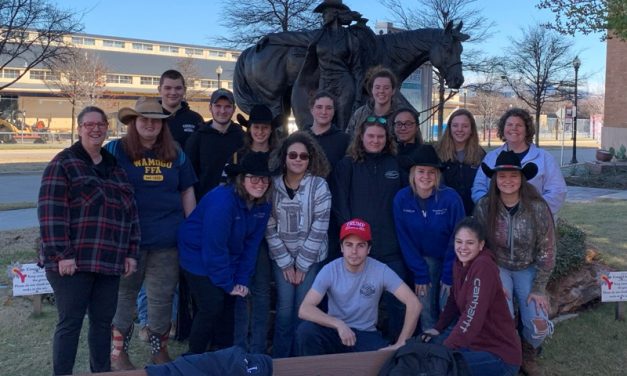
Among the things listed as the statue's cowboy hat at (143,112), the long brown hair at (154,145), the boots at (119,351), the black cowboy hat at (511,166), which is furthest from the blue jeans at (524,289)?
the boots at (119,351)

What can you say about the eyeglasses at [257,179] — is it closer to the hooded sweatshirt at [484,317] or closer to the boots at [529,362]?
the hooded sweatshirt at [484,317]

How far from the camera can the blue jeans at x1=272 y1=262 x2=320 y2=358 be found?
4344 millimetres

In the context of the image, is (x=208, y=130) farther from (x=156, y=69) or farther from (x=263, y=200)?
(x=156, y=69)

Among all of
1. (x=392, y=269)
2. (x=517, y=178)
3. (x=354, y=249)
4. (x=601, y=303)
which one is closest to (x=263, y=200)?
(x=354, y=249)

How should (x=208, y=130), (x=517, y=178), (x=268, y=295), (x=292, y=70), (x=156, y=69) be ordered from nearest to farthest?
(x=517, y=178), (x=268, y=295), (x=208, y=130), (x=292, y=70), (x=156, y=69)

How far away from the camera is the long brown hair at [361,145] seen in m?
4.44

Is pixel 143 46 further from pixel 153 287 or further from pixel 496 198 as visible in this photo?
pixel 496 198

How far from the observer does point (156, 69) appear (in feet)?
202

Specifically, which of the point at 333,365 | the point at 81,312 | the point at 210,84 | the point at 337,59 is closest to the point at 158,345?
the point at 81,312

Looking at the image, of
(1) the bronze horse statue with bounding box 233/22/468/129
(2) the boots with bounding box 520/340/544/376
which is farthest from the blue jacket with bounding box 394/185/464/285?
(1) the bronze horse statue with bounding box 233/22/468/129

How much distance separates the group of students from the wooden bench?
2.00 feet

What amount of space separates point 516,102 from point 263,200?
6362cm

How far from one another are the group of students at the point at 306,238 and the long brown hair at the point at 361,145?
0.6 inches

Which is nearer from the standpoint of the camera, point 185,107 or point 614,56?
point 185,107
